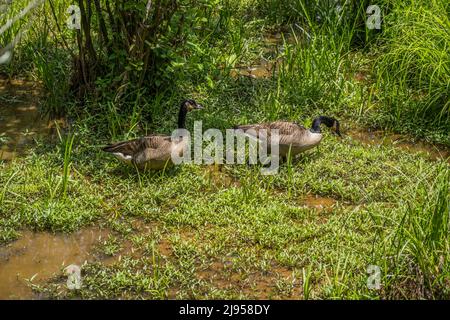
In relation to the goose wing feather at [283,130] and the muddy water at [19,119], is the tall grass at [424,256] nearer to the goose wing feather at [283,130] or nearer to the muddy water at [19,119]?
the goose wing feather at [283,130]

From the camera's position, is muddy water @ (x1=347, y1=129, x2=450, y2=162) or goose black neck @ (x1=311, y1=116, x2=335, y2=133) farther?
muddy water @ (x1=347, y1=129, x2=450, y2=162)

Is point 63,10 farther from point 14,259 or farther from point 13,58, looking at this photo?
point 14,259

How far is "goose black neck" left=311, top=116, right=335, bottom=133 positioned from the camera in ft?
23.7

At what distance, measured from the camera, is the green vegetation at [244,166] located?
5402 mm

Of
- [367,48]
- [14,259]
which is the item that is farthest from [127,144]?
[367,48]

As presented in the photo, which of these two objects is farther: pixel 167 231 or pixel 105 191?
pixel 105 191

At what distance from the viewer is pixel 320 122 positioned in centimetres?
732

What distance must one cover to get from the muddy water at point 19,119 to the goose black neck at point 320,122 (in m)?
2.68

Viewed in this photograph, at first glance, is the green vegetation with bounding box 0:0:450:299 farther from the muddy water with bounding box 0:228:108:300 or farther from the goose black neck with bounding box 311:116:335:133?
the goose black neck with bounding box 311:116:335:133

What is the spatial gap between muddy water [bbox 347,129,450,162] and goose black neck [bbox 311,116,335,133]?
521 millimetres

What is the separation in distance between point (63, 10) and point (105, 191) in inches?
128

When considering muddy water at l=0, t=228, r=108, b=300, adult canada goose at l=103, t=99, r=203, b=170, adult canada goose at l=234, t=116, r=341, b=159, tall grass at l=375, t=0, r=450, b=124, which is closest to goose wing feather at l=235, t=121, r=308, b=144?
adult canada goose at l=234, t=116, r=341, b=159
